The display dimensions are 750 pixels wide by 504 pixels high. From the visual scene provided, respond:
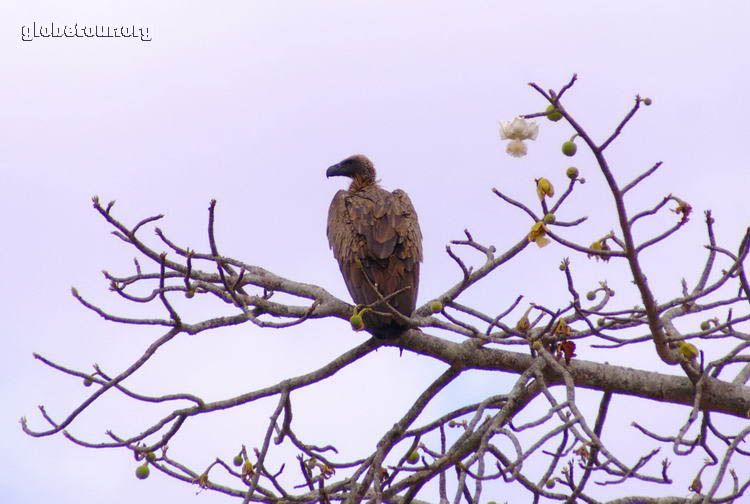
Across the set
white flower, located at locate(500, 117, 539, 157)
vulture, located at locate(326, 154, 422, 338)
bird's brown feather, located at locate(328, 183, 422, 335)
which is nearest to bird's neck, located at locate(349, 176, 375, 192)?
vulture, located at locate(326, 154, 422, 338)

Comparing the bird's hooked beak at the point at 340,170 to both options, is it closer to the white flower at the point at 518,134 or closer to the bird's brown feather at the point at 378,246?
the bird's brown feather at the point at 378,246

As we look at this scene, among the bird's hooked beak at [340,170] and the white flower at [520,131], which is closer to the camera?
the white flower at [520,131]

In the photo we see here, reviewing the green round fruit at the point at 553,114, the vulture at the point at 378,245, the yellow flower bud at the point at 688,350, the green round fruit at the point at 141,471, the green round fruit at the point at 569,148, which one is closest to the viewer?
the green round fruit at the point at 553,114

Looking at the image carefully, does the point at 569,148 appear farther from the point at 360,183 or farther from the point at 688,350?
the point at 360,183

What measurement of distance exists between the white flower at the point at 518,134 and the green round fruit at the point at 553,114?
575 mm

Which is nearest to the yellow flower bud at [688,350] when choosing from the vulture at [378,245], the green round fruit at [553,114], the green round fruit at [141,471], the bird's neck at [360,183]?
the green round fruit at [553,114]

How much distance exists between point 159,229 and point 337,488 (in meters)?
1.67

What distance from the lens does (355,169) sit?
927 cm

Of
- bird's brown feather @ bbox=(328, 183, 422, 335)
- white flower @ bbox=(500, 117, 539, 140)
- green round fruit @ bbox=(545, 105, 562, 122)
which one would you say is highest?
bird's brown feather @ bbox=(328, 183, 422, 335)

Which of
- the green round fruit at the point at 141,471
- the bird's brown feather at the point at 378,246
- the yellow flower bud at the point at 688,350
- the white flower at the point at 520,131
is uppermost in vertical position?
the bird's brown feather at the point at 378,246

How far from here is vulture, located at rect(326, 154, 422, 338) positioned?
657 centimetres

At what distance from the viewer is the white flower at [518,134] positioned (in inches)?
166

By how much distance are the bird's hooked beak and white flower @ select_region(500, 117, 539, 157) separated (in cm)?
508

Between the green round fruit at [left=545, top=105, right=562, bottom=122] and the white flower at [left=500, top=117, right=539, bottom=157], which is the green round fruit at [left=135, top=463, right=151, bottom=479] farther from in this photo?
the green round fruit at [left=545, top=105, right=562, bottom=122]
